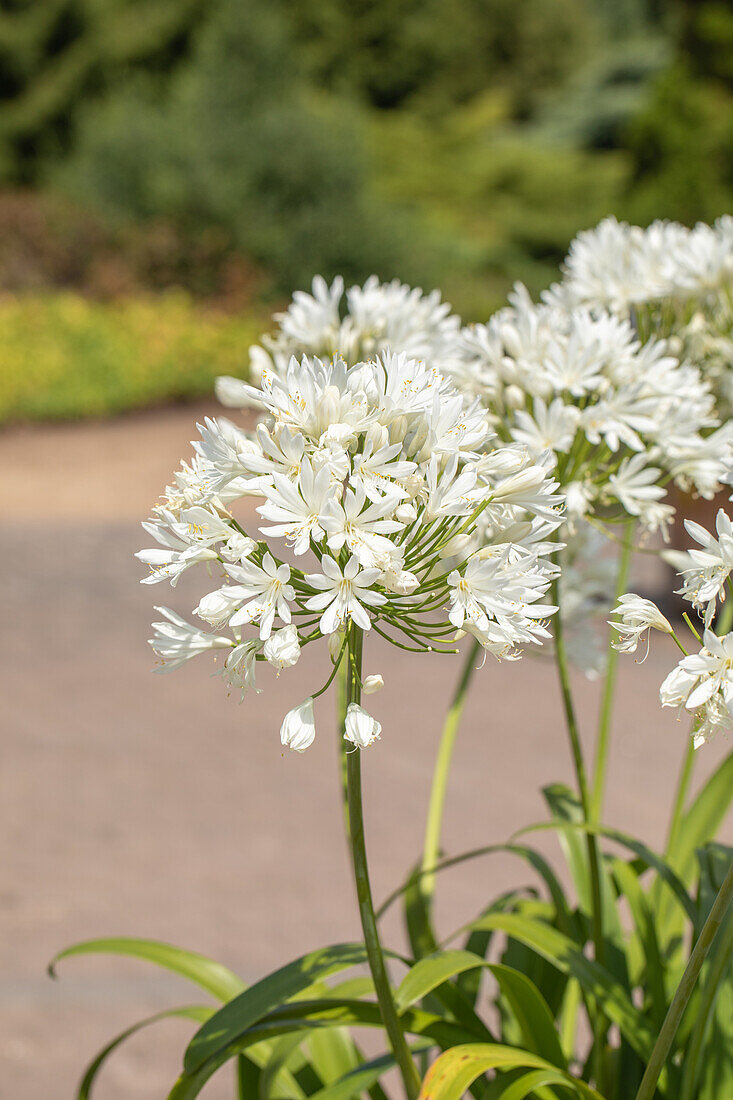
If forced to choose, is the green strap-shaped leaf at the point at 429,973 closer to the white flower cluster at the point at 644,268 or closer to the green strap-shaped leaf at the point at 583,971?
the green strap-shaped leaf at the point at 583,971

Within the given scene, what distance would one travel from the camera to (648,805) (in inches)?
189

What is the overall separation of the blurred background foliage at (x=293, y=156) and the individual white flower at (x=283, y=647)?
Answer: 11.4 meters

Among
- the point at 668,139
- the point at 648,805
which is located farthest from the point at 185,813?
the point at 668,139

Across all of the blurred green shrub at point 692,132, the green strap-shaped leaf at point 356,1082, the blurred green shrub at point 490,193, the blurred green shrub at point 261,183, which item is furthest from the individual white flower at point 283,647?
the blurred green shrub at point 490,193

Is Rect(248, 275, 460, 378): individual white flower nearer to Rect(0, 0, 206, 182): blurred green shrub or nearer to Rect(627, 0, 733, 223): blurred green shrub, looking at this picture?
Rect(627, 0, 733, 223): blurred green shrub

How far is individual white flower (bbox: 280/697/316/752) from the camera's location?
119 cm

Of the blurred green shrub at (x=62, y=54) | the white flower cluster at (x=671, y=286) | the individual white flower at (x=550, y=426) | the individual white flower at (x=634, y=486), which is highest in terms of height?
the blurred green shrub at (x=62, y=54)

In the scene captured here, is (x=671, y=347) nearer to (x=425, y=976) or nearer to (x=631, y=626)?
(x=631, y=626)

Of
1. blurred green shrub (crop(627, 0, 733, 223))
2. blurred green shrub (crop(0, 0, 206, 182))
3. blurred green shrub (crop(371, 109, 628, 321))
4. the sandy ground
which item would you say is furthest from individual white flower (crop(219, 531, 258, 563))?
blurred green shrub (crop(0, 0, 206, 182))

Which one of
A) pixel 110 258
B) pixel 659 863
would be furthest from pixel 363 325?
pixel 110 258

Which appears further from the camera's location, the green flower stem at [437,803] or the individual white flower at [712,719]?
the green flower stem at [437,803]

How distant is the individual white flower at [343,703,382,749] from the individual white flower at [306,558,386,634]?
0.09 metres

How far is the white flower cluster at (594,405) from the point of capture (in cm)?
164

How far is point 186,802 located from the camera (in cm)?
482
